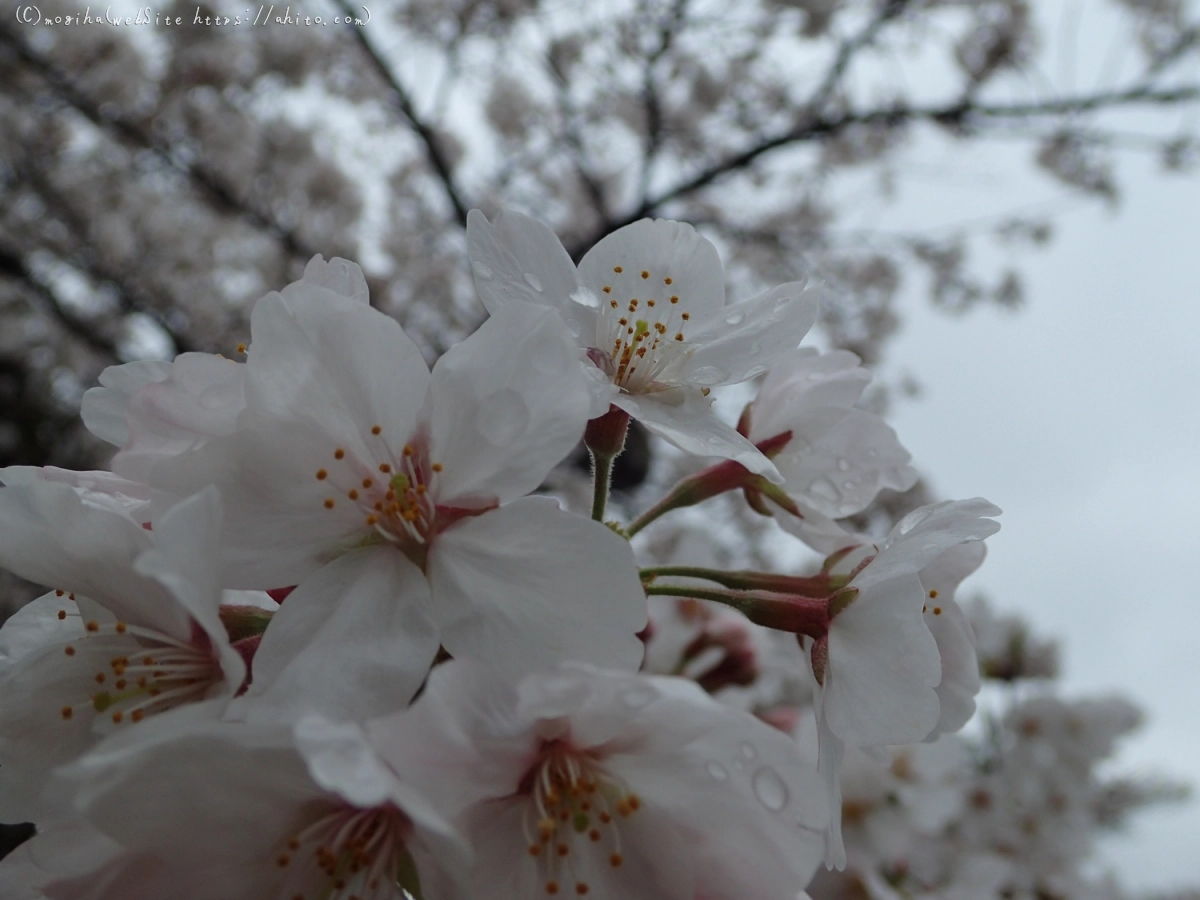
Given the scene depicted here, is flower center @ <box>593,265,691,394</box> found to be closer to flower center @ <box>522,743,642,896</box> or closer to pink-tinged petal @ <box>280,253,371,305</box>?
pink-tinged petal @ <box>280,253,371,305</box>

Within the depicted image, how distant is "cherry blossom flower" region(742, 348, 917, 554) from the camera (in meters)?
1.07

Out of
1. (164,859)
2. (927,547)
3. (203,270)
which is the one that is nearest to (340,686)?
(164,859)

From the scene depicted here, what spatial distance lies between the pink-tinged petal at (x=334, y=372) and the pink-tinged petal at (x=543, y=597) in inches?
6.3

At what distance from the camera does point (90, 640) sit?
2.65 feet

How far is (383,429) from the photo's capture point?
0.82 m

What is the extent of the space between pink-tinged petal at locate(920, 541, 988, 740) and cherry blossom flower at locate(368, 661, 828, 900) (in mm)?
351

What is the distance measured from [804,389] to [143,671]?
0.81m

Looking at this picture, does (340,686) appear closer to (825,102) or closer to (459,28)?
(825,102)

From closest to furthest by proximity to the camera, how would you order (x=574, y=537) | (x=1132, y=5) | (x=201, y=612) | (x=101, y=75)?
(x=201, y=612) < (x=574, y=537) < (x=101, y=75) < (x=1132, y=5)

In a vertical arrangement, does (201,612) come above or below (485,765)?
above

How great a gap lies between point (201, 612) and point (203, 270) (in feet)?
20.8

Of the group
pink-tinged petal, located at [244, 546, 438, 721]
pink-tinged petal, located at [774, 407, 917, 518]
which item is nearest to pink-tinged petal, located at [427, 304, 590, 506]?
pink-tinged petal, located at [244, 546, 438, 721]

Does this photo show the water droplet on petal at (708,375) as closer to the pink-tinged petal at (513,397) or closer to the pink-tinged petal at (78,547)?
the pink-tinged petal at (513,397)

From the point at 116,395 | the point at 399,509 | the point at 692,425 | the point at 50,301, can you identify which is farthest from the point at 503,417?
the point at 50,301
